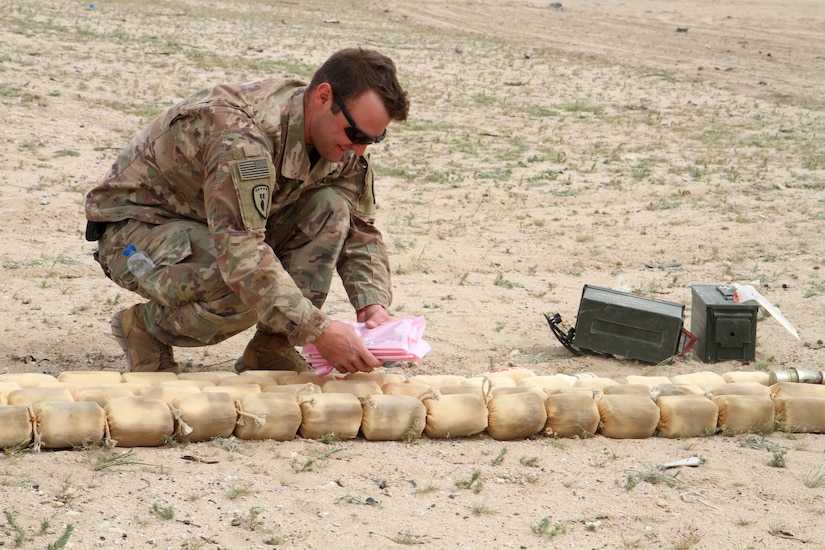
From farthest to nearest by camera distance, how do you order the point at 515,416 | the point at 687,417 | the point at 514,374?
the point at 514,374 → the point at 687,417 → the point at 515,416

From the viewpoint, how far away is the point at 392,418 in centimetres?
345

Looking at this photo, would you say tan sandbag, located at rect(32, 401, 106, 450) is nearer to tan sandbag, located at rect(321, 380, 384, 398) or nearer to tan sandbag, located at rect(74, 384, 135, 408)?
tan sandbag, located at rect(74, 384, 135, 408)

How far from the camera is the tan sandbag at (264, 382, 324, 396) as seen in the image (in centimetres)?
353

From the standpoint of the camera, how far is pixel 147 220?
12.5ft

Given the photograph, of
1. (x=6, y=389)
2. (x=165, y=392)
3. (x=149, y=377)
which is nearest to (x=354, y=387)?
(x=165, y=392)

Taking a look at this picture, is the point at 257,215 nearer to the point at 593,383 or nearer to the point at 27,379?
the point at 27,379

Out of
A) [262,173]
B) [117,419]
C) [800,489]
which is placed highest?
[262,173]

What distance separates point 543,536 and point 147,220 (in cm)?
200

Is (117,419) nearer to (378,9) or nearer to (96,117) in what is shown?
(96,117)

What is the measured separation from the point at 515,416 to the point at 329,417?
68 centimetres

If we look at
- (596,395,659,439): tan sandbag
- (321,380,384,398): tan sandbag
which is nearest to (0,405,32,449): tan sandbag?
(321,380,384,398): tan sandbag

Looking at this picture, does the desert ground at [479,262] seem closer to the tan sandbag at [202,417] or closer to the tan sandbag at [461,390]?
the tan sandbag at [202,417]

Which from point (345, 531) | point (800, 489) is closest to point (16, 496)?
point (345, 531)

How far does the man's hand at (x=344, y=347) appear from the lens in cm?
343
